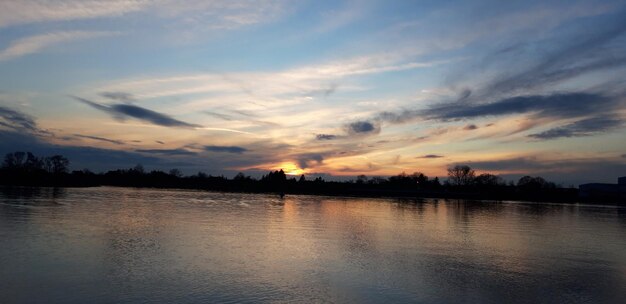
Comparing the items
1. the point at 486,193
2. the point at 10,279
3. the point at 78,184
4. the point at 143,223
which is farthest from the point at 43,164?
the point at 10,279

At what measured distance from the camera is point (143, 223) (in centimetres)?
2270

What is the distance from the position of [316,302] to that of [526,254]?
11.5 meters

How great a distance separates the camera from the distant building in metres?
107

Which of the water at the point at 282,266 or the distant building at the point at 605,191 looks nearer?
the water at the point at 282,266

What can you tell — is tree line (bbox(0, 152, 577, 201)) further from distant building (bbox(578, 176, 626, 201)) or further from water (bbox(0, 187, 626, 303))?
water (bbox(0, 187, 626, 303))

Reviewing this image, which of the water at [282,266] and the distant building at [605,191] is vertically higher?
the distant building at [605,191]

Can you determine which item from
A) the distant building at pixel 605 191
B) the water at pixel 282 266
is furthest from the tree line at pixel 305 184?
the water at pixel 282 266

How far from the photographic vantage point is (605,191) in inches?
4318

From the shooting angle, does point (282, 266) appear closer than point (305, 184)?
Yes

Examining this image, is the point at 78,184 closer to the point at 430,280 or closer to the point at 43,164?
the point at 43,164

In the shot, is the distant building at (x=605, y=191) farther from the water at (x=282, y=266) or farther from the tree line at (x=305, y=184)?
the water at (x=282, y=266)

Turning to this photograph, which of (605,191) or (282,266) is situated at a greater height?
(605,191)

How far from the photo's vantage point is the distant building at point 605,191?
107262mm

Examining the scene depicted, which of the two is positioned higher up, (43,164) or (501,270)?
(43,164)
